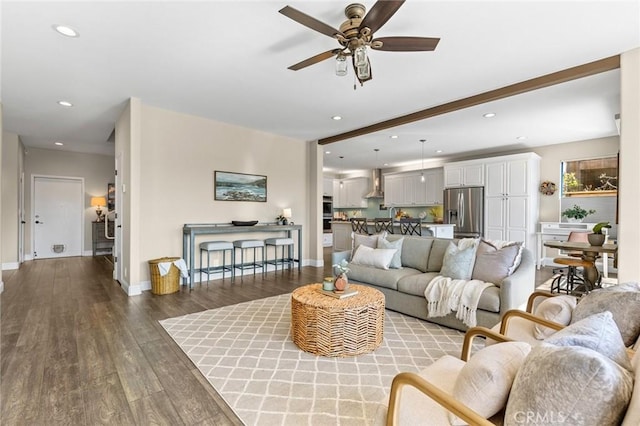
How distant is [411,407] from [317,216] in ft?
17.5

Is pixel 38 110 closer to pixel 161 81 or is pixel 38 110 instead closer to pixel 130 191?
pixel 130 191

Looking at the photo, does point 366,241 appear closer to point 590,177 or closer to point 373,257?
point 373,257

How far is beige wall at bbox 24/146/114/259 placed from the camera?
7.06 m

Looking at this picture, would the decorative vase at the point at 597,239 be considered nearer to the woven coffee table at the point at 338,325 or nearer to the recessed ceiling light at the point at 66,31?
the woven coffee table at the point at 338,325

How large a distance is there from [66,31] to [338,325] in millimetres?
3319

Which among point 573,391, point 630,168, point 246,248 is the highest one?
point 630,168

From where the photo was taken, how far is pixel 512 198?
6594 mm

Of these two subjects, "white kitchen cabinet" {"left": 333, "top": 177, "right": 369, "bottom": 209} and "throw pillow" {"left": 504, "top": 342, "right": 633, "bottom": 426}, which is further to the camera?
"white kitchen cabinet" {"left": 333, "top": 177, "right": 369, "bottom": 209}

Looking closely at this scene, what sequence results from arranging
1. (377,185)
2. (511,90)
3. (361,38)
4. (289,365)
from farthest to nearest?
(377,185), (511,90), (289,365), (361,38)

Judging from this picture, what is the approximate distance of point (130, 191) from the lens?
4.11 meters

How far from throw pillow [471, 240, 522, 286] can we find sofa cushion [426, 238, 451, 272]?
0.43m

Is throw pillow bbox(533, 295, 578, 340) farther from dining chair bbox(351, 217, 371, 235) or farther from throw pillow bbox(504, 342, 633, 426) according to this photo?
dining chair bbox(351, 217, 371, 235)

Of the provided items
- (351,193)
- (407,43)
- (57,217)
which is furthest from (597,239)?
(57,217)

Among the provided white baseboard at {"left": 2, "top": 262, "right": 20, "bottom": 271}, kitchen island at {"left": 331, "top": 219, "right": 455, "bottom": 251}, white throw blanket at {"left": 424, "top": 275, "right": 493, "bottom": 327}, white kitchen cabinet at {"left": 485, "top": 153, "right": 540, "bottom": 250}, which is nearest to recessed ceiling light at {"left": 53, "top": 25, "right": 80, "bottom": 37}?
white throw blanket at {"left": 424, "top": 275, "right": 493, "bottom": 327}
